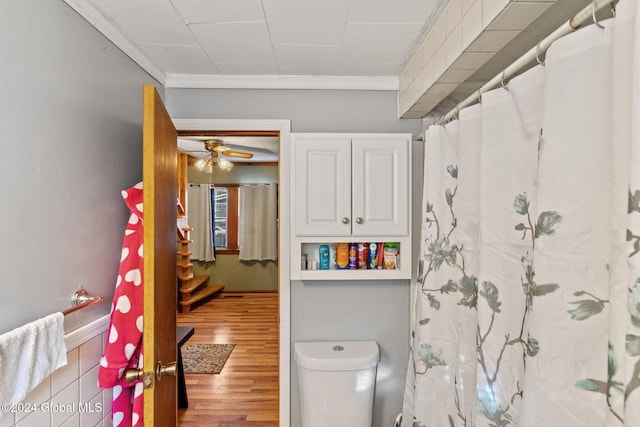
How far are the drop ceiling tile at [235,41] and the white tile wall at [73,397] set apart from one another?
4.27ft

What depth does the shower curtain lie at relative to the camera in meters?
0.62

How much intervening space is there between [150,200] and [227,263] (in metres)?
5.11

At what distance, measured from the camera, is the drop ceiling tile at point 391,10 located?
124 centimetres

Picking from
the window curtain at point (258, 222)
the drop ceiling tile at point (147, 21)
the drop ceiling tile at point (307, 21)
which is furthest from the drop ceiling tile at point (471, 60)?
the window curtain at point (258, 222)

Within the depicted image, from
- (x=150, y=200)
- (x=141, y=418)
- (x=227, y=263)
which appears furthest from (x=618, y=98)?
(x=227, y=263)

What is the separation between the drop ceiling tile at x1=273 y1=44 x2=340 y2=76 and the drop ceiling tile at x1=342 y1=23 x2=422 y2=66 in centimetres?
8

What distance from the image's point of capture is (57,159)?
1.12 metres

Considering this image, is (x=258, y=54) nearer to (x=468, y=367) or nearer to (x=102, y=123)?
(x=102, y=123)

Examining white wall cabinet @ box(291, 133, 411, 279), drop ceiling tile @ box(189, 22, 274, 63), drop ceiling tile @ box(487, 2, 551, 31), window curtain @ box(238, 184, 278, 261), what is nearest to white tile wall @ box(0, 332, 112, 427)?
white wall cabinet @ box(291, 133, 411, 279)

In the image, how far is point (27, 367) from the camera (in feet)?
3.01

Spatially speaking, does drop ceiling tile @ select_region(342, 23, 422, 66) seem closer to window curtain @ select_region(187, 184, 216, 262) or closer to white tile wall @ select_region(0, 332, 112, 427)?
white tile wall @ select_region(0, 332, 112, 427)

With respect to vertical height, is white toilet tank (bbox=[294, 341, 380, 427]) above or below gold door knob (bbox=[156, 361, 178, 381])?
below

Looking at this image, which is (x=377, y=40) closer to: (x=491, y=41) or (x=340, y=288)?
(x=491, y=41)

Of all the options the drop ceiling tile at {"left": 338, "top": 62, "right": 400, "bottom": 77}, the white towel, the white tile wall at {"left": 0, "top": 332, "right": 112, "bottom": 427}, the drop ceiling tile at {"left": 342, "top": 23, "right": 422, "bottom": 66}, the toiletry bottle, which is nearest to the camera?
the white towel
